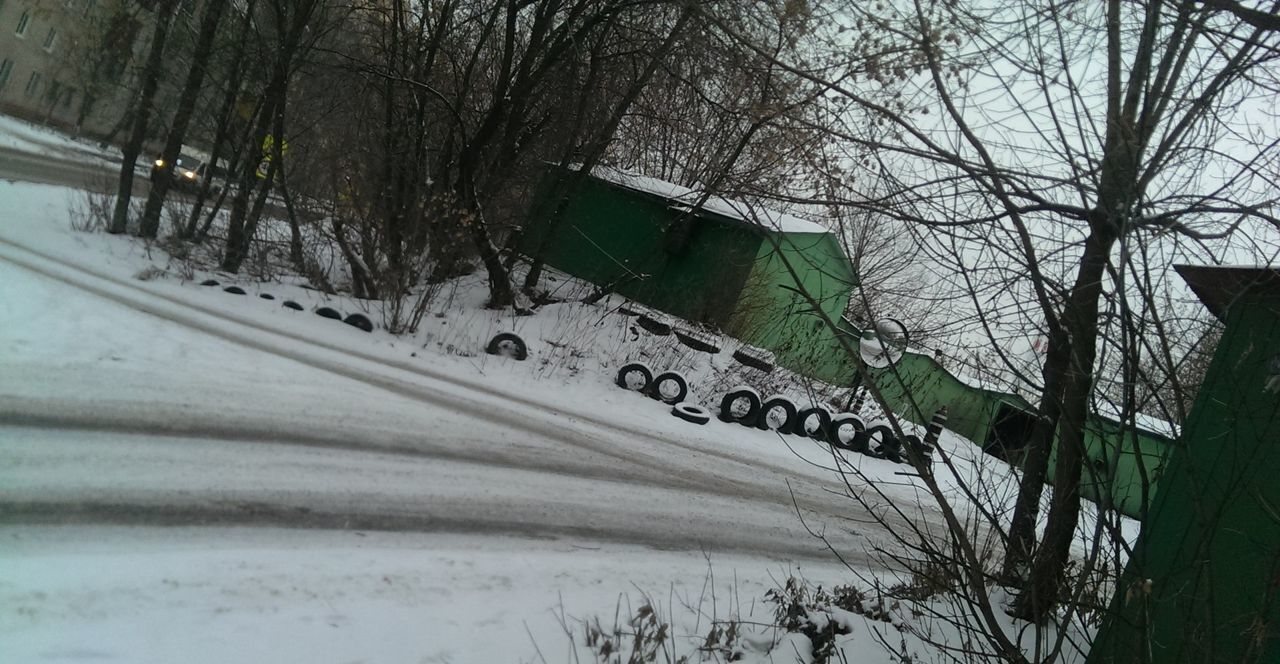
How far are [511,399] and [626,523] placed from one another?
2984mm

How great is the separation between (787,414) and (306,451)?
707 centimetres

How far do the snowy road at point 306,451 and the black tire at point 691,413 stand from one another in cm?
119

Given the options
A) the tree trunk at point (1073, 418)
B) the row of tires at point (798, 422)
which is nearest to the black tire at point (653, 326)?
the row of tires at point (798, 422)

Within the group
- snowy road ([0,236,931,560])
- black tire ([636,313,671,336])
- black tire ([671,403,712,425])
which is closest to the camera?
snowy road ([0,236,931,560])

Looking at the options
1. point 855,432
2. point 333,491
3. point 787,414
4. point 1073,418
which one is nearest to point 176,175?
point 333,491

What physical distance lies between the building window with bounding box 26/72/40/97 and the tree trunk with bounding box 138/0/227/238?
37928 mm

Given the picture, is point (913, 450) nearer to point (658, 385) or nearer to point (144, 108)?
point (658, 385)

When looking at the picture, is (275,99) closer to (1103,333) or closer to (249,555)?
(249,555)

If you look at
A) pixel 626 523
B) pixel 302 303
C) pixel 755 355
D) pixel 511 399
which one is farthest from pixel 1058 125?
pixel 755 355

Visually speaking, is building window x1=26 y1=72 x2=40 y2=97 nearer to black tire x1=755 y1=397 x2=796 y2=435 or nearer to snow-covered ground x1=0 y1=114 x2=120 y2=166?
snow-covered ground x1=0 y1=114 x2=120 y2=166

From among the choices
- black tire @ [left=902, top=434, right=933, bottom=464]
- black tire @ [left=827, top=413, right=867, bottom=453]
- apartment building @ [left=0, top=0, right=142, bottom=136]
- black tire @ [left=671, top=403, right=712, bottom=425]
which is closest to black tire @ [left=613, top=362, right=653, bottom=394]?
black tire @ [left=671, top=403, right=712, bottom=425]

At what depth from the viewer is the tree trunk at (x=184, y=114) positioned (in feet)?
39.7

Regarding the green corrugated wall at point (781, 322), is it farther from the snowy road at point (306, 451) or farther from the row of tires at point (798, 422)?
the snowy road at point (306, 451)

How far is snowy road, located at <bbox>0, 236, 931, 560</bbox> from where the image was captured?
15.3ft
